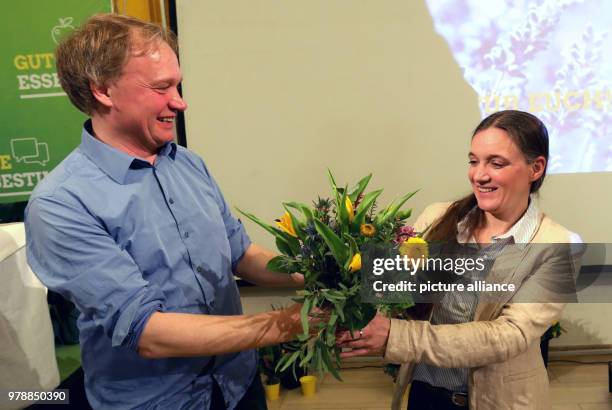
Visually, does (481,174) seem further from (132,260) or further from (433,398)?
(132,260)

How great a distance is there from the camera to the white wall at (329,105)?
3377mm

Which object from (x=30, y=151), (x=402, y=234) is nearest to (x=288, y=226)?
(x=402, y=234)

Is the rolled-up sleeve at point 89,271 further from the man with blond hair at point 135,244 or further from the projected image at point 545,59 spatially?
the projected image at point 545,59

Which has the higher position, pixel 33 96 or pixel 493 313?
pixel 33 96

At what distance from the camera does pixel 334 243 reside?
1.34 meters

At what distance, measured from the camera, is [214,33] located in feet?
11.2

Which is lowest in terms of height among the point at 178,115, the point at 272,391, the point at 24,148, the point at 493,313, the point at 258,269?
the point at 272,391

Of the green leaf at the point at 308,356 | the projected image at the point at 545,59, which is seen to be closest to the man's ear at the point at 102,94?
the green leaf at the point at 308,356

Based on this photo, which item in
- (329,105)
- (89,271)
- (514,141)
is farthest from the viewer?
(329,105)

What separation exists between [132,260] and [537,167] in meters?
1.28

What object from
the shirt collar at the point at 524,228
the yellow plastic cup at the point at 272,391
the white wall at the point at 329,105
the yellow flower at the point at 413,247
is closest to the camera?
the yellow flower at the point at 413,247

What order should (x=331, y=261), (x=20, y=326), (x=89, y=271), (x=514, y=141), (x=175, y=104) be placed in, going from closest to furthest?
(x=89, y=271) → (x=331, y=261) → (x=175, y=104) → (x=514, y=141) → (x=20, y=326)

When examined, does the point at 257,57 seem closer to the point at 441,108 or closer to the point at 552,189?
the point at 441,108

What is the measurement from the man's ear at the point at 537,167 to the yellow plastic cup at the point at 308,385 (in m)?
2.18
